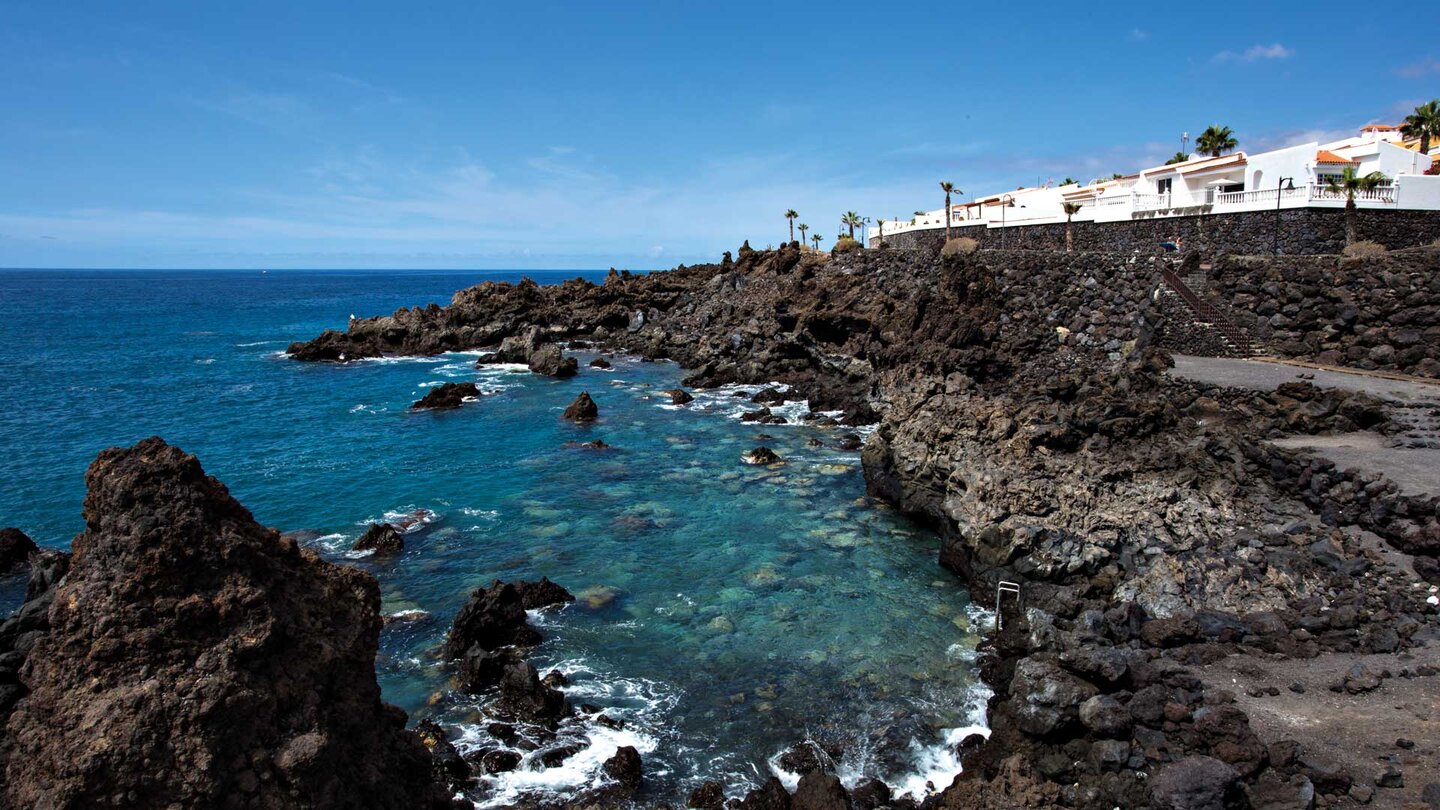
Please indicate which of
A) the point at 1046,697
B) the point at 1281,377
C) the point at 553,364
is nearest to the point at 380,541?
the point at 1046,697

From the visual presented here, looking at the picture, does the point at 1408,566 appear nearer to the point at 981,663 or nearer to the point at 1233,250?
the point at 981,663

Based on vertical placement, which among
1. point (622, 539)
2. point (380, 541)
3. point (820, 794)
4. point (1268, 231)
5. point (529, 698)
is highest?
point (1268, 231)

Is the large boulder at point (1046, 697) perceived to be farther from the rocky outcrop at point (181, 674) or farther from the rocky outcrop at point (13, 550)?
the rocky outcrop at point (13, 550)

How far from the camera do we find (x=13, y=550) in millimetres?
24031

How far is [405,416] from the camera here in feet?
150

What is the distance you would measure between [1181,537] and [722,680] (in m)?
12.0

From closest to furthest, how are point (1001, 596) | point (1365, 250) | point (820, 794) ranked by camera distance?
point (820, 794), point (1001, 596), point (1365, 250)

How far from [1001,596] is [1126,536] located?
3.44 m

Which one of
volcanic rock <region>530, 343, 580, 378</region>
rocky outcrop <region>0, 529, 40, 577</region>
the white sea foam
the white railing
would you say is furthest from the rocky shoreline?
volcanic rock <region>530, 343, 580, 378</region>

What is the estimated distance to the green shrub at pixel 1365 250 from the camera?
116 feet

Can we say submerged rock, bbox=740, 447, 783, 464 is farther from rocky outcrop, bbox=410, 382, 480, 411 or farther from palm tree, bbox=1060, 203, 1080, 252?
palm tree, bbox=1060, 203, 1080, 252

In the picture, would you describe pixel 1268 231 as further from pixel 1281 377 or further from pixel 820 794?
pixel 820 794

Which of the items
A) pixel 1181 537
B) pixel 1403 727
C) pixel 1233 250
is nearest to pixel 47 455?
pixel 1181 537

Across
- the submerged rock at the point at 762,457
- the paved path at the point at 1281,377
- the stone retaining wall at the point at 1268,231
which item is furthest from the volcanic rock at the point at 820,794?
the stone retaining wall at the point at 1268,231
